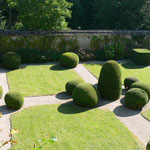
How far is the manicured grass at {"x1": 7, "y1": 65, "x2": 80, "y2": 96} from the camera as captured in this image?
14734mm

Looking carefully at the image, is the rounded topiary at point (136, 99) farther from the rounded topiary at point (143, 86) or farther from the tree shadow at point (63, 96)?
the tree shadow at point (63, 96)

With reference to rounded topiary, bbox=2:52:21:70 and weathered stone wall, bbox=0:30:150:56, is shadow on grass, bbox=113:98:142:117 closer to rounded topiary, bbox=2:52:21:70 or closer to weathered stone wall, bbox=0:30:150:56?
rounded topiary, bbox=2:52:21:70

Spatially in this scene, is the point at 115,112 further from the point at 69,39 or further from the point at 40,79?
the point at 69,39

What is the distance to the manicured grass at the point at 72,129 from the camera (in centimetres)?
910

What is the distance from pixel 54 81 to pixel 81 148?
815cm

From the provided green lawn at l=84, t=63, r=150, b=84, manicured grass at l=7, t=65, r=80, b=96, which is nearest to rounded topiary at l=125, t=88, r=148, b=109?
manicured grass at l=7, t=65, r=80, b=96

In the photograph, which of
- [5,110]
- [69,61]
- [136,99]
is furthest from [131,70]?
[5,110]

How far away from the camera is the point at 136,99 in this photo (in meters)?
12.1

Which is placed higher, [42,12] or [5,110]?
[42,12]

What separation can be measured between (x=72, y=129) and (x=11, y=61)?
1037cm

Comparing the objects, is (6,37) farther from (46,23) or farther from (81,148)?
(81,148)

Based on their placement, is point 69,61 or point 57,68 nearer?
point 69,61

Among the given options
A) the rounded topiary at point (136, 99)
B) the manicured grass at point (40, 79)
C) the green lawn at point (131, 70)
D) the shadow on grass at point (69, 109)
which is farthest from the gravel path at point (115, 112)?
the green lawn at point (131, 70)

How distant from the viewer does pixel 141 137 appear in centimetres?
980
